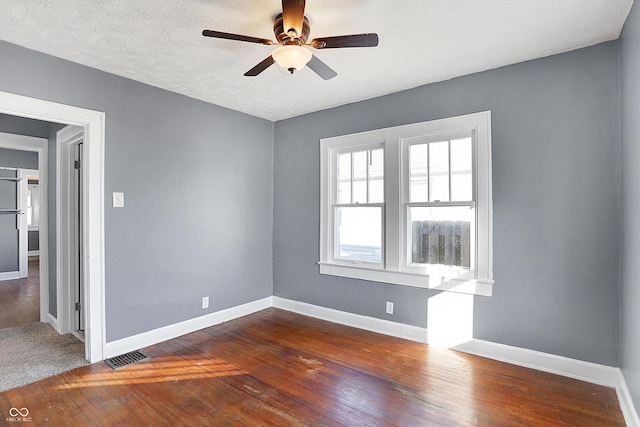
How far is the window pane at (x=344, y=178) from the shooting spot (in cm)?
404

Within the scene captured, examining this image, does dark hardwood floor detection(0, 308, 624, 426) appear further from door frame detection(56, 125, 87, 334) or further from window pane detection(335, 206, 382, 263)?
door frame detection(56, 125, 87, 334)

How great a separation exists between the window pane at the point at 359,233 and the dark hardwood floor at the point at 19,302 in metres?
3.83

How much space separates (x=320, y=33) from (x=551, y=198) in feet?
7.38

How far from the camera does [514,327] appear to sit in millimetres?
2855

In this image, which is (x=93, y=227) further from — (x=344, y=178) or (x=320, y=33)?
(x=344, y=178)

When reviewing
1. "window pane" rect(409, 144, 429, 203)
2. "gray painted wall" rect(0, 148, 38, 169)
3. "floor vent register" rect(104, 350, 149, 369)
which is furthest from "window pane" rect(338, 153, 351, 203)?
"gray painted wall" rect(0, 148, 38, 169)

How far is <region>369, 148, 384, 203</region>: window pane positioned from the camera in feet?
A: 12.3

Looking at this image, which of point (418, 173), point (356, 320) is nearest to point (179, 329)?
point (356, 320)

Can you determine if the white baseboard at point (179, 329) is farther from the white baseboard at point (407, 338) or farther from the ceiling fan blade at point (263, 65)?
the ceiling fan blade at point (263, 65)

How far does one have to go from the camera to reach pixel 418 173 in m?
3.43

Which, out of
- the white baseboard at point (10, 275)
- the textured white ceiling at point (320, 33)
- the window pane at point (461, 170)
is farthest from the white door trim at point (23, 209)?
the window pane at point (461, 170)

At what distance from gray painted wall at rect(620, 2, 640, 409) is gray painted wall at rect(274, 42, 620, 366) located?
0.14 metres

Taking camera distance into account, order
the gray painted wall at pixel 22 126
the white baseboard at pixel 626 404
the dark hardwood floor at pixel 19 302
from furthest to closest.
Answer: the dark hardwood floor at pixel 19 302
the gray painted wall at pixel 22 126
the white baseboard at pixel 626 404

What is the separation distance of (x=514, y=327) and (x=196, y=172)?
350cm
